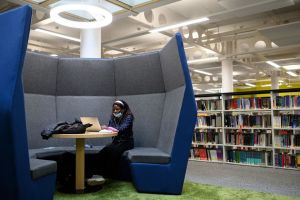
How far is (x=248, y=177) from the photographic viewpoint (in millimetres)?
4520

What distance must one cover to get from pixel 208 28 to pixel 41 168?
25.4 ft

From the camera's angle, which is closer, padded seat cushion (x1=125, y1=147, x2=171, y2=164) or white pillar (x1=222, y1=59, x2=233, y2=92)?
padded seat cushion (x1=125, y1=147, x2=171, y2=164)

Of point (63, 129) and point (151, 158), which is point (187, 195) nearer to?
point (151, 158)

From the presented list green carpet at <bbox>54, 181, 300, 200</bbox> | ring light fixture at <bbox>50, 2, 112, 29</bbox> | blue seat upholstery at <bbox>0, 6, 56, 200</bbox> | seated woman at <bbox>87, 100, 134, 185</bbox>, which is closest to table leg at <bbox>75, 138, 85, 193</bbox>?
green carpet at <bbox>54, 181, 300, 200</bbox>

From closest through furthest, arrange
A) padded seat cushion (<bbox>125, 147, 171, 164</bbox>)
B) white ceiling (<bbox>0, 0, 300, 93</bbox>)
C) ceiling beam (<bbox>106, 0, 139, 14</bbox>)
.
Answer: padded seat cushion (<bbox>125, 147, 171, 164</bbox>) → ceiling beam (<bbox>106, 0, 139, 14</bbox>) → white ceiling (<bbox>0, 0, 300, 93</bbox>)

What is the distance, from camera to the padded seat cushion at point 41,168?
232 centimetres

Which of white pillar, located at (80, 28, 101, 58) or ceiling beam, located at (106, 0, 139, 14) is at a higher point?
ceiling beam, located at (106, 0, 139, 14)

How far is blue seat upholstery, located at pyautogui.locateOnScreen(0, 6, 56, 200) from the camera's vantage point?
2096 millimetres

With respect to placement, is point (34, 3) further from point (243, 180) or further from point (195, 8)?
point (243, 180)

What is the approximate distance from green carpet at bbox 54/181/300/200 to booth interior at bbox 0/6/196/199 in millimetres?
131

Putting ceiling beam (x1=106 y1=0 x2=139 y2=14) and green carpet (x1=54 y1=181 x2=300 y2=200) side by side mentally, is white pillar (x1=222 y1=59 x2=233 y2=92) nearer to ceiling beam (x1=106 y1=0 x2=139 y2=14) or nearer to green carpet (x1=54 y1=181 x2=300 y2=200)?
ceiling beam (x1=106 y1=0 x2=139 y2=14)

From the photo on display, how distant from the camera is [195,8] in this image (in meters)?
7.33

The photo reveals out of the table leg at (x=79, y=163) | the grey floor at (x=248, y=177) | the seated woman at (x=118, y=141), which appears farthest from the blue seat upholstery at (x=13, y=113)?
the grey floor at (x=248, y=177)

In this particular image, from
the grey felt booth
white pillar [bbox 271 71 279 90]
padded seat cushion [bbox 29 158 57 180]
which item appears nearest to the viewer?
padded seat cushion [bbox 29 158 57 180]
